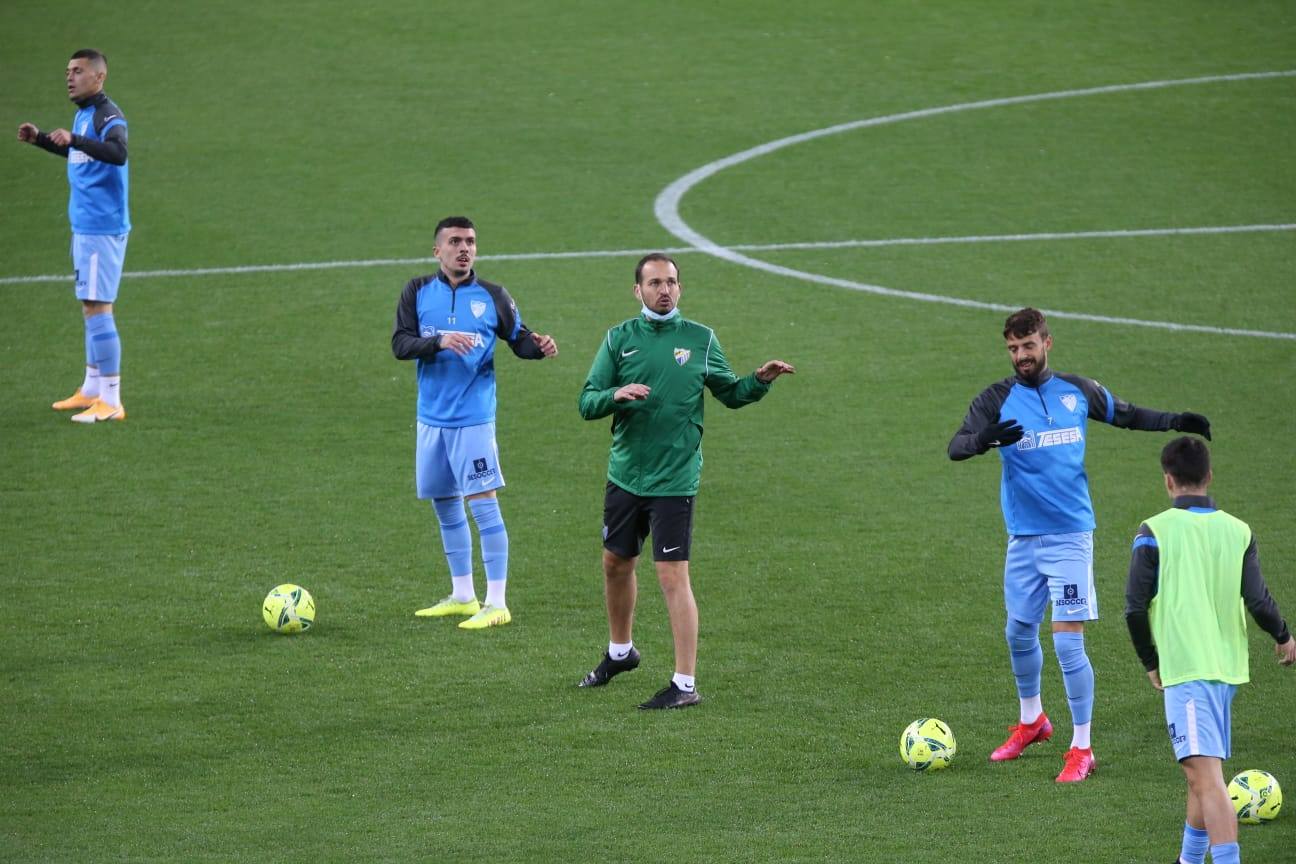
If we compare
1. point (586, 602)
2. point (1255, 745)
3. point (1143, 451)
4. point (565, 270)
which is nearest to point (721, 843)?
point (1255, 745)


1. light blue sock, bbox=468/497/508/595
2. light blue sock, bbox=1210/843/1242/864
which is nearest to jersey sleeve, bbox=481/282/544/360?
light blue sock, bbox=468/497/508/595

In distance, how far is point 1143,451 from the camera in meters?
13.1

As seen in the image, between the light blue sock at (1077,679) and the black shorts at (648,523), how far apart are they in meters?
1.88

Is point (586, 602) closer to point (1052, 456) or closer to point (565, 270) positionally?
point (1052, 456)

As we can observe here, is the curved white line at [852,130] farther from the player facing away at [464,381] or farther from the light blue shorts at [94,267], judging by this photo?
the player facing away at [464,381]

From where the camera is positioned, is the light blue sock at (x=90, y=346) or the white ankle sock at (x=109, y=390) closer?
the light blue sock at (x=90, y=346)

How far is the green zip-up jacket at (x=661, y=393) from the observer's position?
8.72 metres

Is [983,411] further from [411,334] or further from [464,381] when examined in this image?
[411,334]

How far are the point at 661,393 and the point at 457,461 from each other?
1.73 meters

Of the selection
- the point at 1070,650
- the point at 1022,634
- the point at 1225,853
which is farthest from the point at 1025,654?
the point at 1225,853

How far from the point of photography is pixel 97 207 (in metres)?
13.5

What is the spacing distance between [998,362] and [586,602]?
234 inches

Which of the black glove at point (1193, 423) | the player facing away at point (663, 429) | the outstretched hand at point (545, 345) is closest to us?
the black glove at point (1193, 423)

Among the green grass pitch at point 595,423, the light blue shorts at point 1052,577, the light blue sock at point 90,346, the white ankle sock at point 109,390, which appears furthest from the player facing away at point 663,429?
the white ankle sock at point 109,390
